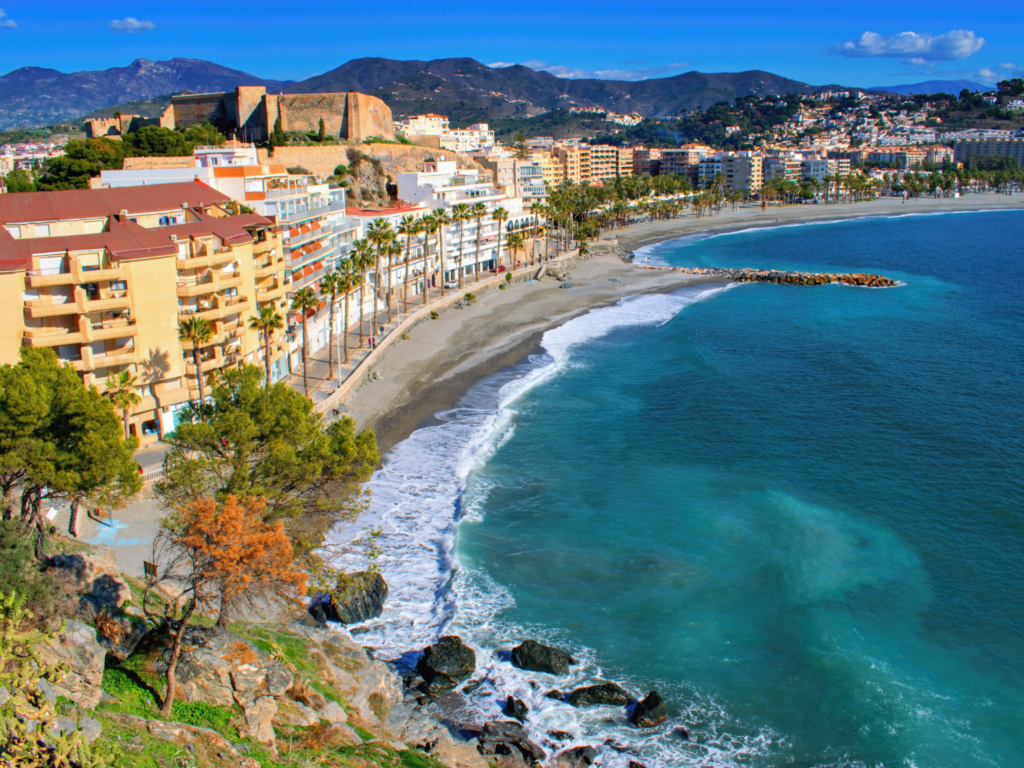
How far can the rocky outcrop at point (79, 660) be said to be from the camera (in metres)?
15.8

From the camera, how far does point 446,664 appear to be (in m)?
24.5

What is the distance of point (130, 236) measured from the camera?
36344mm

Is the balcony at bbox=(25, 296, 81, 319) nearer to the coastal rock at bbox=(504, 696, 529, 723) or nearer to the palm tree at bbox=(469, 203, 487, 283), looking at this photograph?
the coastal rock at bbox=(504, 696, 529, 723)

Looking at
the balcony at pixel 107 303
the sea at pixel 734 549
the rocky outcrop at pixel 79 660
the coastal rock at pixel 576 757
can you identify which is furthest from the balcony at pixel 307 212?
the coastal rock at pixel 576 757

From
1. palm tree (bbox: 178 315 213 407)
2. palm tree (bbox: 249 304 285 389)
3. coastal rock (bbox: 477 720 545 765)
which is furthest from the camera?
palm tree (bbox: 249 304 285 389)

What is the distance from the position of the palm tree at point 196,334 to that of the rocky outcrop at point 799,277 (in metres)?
77.1

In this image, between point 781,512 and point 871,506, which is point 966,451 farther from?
point 781,512

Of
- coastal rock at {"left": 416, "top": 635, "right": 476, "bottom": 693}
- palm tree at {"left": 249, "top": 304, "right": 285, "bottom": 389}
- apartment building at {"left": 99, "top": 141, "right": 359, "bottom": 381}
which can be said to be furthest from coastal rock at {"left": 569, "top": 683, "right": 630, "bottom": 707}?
apartment building at {"left": 99, "top": 141, "right": 359, "bottom": 381}

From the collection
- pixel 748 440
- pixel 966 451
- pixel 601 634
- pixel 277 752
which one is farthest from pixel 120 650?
pixel 966 451

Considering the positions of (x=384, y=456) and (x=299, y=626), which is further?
(x=384, y=456)

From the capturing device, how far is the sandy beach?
156 ft

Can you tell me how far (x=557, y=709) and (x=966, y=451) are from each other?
2970 centimetres

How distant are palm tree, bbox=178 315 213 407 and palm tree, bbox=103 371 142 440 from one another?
2.92 m

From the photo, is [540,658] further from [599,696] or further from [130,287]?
[130,287]
